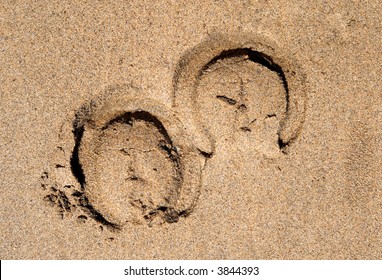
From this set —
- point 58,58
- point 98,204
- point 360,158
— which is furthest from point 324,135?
point 58,58

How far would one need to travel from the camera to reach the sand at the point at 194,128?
55.7 inches

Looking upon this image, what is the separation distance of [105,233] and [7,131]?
501mm

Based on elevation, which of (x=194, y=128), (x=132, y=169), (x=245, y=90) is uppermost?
(x=245, y=90)

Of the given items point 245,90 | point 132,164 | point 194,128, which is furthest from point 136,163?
point 245,90

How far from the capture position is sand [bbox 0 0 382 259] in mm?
1414

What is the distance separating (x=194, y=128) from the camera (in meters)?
1.42

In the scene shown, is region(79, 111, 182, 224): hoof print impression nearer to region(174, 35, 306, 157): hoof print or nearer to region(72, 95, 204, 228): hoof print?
region(72, 95, 204, 228): hoof print

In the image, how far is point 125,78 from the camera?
142 centimetres

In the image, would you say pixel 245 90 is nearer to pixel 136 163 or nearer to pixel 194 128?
pixel 194 128

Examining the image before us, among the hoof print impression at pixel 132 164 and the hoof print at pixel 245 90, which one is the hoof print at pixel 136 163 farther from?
the hoof print at pixel 245 90

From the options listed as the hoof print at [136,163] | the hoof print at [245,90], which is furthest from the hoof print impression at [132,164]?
the hoof print at [245,90]

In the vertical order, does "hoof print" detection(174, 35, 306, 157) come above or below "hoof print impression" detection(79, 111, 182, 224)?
above

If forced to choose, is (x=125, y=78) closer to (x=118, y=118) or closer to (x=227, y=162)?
(x=118, y=118)

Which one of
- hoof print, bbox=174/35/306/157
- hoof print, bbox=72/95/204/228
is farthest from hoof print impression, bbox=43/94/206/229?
hoof print, bbox=174/35/306/157
